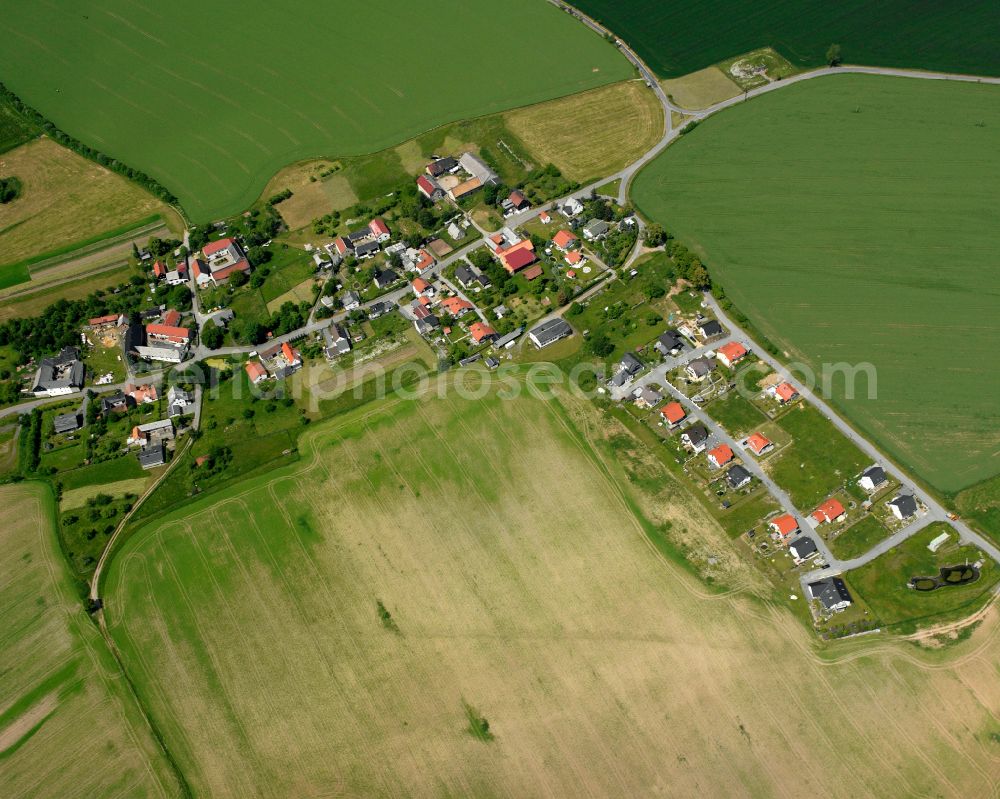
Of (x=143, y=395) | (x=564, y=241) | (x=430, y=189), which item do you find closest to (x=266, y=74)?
(x=430, y=189)

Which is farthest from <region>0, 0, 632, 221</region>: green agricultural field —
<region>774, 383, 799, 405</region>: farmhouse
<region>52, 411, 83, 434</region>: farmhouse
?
<region>774, 383, 799, 405</region>: farmhouse

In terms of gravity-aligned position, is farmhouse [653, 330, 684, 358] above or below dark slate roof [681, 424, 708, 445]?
above

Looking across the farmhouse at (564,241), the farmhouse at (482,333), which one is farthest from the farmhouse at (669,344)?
the farmhouse at (482,333)

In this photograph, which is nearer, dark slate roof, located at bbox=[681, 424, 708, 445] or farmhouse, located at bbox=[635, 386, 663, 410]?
dark slate roof, located at bbox=[681, 424, 708, 445]

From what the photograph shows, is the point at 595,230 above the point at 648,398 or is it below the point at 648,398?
above

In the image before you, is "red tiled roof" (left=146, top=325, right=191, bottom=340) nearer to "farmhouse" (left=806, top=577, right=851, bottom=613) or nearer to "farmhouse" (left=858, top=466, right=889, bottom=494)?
"farmhouse" (left=806, top=577, right=851, bottom=613)

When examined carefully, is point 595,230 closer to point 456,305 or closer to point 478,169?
point 478,169
